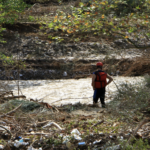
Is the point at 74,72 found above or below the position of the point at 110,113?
below

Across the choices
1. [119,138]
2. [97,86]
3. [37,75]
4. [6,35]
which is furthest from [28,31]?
[119,138]

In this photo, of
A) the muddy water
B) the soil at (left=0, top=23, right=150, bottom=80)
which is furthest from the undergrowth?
the soil at (left=0, top=23, right=150, bottom=80)

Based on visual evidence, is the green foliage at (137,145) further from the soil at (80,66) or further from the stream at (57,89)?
the soil at (80,66)

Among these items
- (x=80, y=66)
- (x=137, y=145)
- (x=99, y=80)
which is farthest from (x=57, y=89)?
(x=137, y=145)

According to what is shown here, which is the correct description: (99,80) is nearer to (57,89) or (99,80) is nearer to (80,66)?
(57,89)

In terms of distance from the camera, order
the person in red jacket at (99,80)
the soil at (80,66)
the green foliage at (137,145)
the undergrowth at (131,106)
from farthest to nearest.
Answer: the soil at (80,66)
the person in red jacket at (99,80)
the undergrowth at (131,106)
the green foliage at (137,145)

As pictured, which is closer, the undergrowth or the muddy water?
the undergrowth

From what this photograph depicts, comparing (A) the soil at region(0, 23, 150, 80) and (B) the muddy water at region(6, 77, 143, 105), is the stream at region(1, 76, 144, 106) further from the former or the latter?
(A) the soil at region(0, 23, 150, 80)

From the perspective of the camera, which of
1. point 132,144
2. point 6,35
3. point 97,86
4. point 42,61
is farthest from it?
point 6,35

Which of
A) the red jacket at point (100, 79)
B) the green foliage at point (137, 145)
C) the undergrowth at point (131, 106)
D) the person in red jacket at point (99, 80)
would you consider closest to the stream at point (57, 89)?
the person in red jacket at point (99, 80)

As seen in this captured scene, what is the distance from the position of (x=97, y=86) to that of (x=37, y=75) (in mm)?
9225

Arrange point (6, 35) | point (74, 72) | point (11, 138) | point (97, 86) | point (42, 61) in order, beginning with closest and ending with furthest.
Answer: point (11, 138), point (97, 86), point (74, 72), point (42, 61), point (6, 35)

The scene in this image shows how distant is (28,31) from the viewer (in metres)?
20.0

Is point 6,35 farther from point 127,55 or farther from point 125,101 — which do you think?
point 125,101
